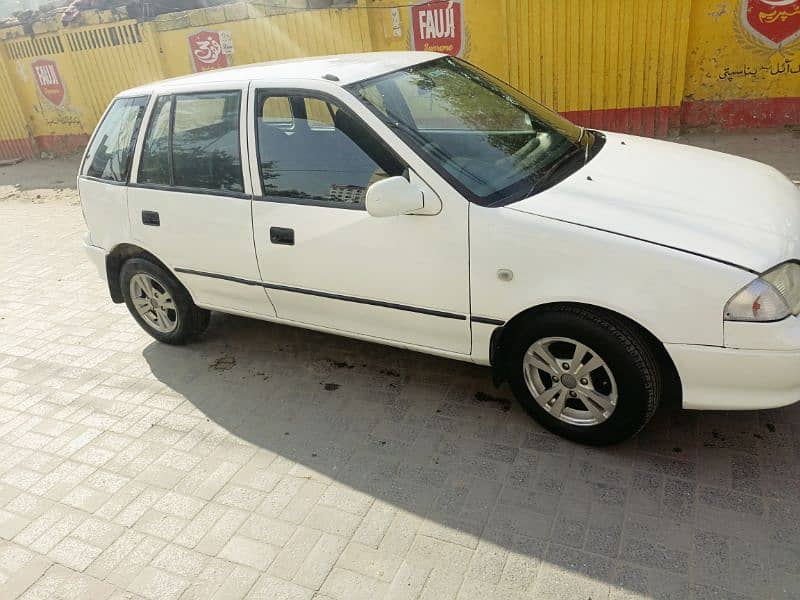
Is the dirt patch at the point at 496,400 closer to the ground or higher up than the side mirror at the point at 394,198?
closer to the ground

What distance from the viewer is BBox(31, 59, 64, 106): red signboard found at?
40.4ft

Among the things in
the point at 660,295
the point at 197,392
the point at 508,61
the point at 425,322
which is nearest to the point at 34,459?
the point at 197,392

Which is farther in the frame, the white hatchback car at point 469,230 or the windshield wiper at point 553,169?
the windshield wiper at point 553,169

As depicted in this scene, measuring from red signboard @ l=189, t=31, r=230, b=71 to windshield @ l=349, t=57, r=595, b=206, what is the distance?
24.5 feet

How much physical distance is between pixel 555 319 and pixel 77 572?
2.43 metres

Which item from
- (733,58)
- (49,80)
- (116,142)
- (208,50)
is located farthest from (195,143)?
(49,80)

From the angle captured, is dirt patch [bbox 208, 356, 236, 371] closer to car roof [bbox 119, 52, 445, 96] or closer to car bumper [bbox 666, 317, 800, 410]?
car roof [bbox 119, 52, 445, 96]

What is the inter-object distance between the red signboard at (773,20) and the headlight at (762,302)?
20.4ft

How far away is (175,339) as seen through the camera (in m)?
4.51

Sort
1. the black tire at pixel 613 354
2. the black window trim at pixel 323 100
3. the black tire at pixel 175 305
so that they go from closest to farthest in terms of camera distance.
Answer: the black tire at pixel 613 354, the black window trim at pixel 323 100, the black tire at pixel 175 305

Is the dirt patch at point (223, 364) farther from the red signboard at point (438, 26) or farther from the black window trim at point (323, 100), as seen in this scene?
the red signboard at point (438, 26)

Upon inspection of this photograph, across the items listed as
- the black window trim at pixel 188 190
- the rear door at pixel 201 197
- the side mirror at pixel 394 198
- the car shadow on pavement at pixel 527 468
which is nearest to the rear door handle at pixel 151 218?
the rear door at pixel 201 197

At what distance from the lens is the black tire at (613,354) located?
105 inches

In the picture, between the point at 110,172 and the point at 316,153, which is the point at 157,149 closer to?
the point at 110,172
